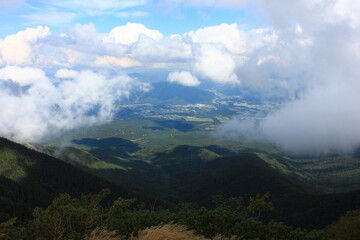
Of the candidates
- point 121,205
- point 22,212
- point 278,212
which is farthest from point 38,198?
point 121,205

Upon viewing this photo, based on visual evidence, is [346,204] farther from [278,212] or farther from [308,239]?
[308,239]

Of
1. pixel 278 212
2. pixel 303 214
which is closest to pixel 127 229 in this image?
pixel 303 214

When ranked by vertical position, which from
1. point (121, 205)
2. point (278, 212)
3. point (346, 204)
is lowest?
point (278, 212)

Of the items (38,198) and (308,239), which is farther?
(38,198)

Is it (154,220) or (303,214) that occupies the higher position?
(154,220)

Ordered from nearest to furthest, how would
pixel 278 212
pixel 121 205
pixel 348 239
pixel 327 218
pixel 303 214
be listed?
pixel 348 239 < pixel 121 205 < pixel 327 218 < pixel 303 214 < pixel 278 212

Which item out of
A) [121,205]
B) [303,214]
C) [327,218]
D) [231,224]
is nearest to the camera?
[231,224]

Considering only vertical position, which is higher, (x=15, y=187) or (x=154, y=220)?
(x=154, y=220)

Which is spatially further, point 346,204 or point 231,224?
point 346,204

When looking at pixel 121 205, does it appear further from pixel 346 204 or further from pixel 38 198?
pixel 38 198
